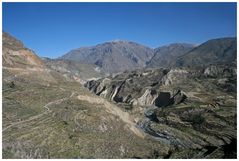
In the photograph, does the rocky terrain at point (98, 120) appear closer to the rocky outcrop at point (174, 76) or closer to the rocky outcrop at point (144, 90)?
the rocky outcrop at point (144, 90)

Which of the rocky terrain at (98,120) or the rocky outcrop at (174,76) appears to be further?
the rocky outcrop at (174,76)

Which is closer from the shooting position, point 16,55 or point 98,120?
point 98,120

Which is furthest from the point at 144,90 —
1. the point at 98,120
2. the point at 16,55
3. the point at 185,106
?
the point at 98,120

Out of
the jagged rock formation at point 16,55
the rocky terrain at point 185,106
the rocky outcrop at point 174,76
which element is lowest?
the rocky terrain at point 185,106

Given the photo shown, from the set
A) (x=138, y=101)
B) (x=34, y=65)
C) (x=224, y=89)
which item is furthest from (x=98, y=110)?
(x=224, y=89)

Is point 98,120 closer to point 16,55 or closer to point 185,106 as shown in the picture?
point 16,55

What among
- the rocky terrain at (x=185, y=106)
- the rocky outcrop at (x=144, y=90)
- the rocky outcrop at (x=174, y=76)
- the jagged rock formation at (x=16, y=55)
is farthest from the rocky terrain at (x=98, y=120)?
the rocky outcrop at (x=174, y=76)

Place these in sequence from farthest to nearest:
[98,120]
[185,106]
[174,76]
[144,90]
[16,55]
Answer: [174,76] < [144,90] < [185,106] < [16,55] < [98,120]

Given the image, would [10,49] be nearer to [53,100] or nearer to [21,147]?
[53,100]

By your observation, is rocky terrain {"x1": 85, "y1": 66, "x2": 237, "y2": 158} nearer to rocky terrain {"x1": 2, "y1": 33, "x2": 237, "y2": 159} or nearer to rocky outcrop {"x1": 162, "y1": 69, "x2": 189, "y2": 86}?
rocky outcrop {"x1": 162, "y1": 69, "x2": 189, "y2": 86}

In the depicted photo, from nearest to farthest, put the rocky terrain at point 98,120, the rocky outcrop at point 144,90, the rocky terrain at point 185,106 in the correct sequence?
the rocky terrain at point 98,120, the rocky terrain at point 185,106, the rocky outcrop at point 144,90

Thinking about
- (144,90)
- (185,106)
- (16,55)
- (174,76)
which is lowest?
(185,106)
